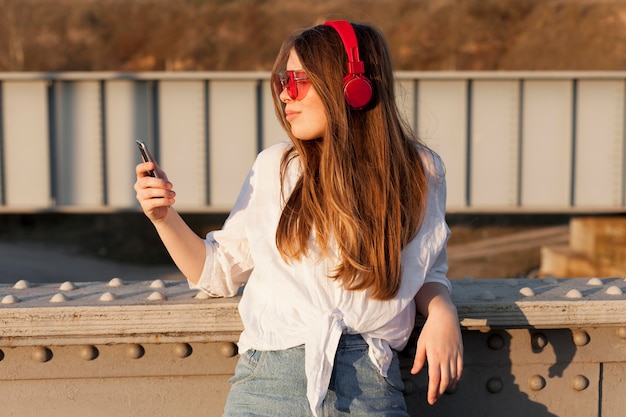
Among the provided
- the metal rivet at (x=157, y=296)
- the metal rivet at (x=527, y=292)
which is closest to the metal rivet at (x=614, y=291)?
the metal rivet at (x=527, y=292)

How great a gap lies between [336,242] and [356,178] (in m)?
0.19

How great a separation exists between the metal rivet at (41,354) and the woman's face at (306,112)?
1.01 metres

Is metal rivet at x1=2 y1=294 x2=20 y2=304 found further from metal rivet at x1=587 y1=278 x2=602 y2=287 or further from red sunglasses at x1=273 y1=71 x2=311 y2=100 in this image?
metal rivet at x1=587 y1=278 x2=602 y2=287

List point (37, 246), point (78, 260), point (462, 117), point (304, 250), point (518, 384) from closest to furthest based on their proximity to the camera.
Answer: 1. point (304, 250)
2. point (518, 384)
3. point (462, 117)
4. point (78, 260)
5. point (37, 246)

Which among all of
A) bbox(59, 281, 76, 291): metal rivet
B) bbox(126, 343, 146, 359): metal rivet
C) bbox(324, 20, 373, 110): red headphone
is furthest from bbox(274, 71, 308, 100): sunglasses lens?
bbox(59, 281, 76, 291): metal rivet

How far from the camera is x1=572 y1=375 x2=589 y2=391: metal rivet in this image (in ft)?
8.92

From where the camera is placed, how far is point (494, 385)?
272 cm

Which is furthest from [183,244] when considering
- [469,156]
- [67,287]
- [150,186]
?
[469,156]

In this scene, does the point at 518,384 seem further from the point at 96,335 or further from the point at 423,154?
the point at 96,335

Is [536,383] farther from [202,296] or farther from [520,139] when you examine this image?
[520,139]

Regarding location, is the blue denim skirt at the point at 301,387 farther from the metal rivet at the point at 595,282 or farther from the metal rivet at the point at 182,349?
the metal rivet at the point at 595,282

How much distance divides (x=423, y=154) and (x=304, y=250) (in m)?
0.49

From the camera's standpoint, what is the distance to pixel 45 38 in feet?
137

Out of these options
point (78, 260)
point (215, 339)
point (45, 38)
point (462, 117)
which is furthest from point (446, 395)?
point (45, 38)
